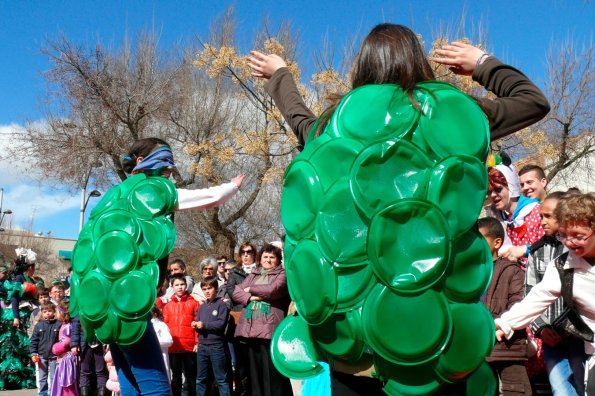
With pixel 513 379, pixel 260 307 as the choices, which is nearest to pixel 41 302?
pixel 260 307

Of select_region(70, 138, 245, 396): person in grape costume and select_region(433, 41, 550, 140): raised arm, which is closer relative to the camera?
select_region(433, 41, 550, 140): raised arm

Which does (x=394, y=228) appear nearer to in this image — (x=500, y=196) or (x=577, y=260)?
(x=577, y=260)

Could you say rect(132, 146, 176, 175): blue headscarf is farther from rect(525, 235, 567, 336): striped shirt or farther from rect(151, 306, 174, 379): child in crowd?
rect(151, 306, 174, 379): child in crowd

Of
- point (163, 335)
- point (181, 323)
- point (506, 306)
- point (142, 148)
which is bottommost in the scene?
point (506, 306)

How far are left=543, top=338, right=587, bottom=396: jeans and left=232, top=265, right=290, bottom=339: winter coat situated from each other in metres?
3.12

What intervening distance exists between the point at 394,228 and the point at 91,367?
7282 mm

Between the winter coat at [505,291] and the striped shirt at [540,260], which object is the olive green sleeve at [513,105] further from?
the winter coat at [505,291]

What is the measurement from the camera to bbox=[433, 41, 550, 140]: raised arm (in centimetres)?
217

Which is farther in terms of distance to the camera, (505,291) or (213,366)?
(213,366)

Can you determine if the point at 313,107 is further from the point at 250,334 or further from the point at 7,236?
the point at 7,236

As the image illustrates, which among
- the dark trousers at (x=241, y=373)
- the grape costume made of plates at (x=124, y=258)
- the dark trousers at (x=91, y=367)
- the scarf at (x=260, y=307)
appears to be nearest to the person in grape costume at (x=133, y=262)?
the grape costume made of plates at (x=124, y=258)

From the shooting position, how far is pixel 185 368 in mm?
8578

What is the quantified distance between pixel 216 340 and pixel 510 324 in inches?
208

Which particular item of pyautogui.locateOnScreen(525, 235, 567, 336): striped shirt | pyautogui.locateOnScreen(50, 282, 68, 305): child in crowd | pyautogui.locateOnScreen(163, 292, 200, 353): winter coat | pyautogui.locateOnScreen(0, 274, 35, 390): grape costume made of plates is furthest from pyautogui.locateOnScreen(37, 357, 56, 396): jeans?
pyautogui.locateOnScreen(525, 235, 567, 336): striped shirt
